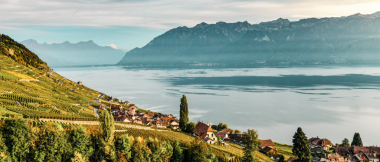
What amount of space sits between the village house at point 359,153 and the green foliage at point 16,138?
195ft

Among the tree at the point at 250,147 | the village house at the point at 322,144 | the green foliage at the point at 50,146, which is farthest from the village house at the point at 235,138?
the green foliage at the point at 50,146

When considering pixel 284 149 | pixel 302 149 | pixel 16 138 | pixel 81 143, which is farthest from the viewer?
pixel 284 149

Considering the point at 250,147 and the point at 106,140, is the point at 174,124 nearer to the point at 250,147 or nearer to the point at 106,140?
the point at 250,147

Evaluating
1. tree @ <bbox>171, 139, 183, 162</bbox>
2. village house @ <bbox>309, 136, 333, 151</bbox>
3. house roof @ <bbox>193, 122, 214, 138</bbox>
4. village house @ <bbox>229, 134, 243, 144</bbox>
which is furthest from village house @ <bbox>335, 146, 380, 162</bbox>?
tree @ <bbox>171, 139, 183, 162</bbox>

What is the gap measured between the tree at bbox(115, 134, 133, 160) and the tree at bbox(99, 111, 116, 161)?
0.78 m

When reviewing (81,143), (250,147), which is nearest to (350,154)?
(250,147)

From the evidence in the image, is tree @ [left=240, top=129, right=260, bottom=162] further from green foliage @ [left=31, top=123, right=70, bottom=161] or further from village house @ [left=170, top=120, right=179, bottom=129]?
village house @ [left=170, top=120, right=179, bottom=129]

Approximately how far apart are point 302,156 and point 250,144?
15.3 metres

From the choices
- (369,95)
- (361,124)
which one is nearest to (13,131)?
(361,124)

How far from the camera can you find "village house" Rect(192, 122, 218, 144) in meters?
54.8

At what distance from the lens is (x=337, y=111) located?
103750 mm

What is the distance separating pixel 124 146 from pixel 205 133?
27.7 metres

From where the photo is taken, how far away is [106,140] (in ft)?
101

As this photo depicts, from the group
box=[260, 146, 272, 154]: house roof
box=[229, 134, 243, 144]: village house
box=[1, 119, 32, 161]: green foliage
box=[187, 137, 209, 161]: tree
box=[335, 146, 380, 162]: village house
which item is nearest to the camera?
box=[1, 119, 32, 161]: green foliage
